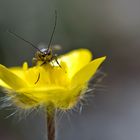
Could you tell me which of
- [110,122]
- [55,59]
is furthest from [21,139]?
[55,59]

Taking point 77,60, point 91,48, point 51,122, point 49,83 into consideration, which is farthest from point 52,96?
point 91,48

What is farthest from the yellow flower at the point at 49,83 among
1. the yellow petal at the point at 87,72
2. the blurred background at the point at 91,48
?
the blurred background at the point at 91,48

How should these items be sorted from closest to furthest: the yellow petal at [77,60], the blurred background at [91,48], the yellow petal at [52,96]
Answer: the yellow petal at [52,96]
the yellow petal at [77,60]
the blurred background at [91,48]

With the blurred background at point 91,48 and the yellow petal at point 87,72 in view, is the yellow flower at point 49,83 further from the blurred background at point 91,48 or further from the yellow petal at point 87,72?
the blurred background at point 91,48

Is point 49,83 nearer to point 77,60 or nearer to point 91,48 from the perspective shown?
point 77,60

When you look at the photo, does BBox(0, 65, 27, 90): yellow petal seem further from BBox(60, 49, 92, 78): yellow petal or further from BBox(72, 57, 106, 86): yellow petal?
BBox(60, 49, 92, 78): yellow petal

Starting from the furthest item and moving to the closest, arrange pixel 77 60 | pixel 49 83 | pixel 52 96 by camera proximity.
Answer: pixel 77 60
pixel 49 83
pixel 52 96

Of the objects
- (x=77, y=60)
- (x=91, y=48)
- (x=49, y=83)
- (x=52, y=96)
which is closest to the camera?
(x=52, y=96)
